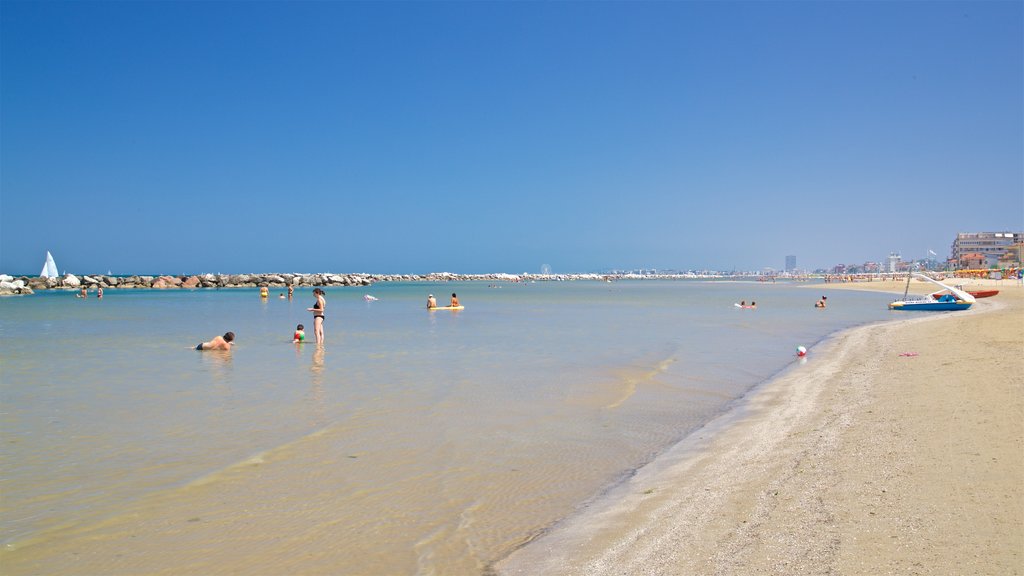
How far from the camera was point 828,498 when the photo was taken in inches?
194

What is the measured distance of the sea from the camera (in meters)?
4.77

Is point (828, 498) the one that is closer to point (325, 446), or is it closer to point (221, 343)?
point (325, 446)

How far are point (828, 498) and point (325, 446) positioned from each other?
218 inches

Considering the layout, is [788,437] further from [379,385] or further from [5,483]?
[5,483]

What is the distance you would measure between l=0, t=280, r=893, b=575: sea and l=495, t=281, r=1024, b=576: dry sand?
550 mm

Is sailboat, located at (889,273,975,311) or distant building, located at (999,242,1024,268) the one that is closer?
sailboat, located at (889,273,975,311)

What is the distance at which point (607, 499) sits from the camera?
5648 mm

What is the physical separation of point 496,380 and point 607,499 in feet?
22.3

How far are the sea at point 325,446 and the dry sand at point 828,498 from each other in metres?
0.55

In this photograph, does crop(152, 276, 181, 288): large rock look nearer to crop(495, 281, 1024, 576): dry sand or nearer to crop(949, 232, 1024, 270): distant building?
crop(495, 281, 1024, 576): dry sand

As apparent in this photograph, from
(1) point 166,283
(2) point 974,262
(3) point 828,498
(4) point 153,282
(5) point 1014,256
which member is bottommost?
(1) point 166,283

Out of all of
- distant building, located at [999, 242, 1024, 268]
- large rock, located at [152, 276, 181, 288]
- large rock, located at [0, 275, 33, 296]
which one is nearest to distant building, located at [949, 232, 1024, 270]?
distant building, located at [999, 242, 1024, 268]

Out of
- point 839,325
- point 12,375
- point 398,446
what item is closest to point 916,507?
point 398,446

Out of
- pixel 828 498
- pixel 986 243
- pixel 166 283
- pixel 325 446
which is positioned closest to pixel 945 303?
pixel 828 498
